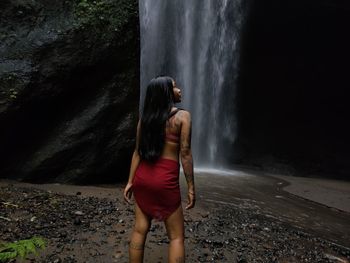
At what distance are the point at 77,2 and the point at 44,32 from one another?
0.89 meters

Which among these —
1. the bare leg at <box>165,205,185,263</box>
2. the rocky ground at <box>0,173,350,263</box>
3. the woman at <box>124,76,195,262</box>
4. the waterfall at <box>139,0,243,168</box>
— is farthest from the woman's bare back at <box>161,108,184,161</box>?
the waterfall at <box>139,0,243,168</box>

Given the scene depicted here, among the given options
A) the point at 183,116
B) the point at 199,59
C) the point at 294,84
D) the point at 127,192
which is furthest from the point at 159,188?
the point at 294,84

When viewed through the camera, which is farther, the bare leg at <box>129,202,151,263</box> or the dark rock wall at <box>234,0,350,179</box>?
the dark rock wall at <box>234,0,350,179</box>

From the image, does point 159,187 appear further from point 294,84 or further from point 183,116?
point 294,84

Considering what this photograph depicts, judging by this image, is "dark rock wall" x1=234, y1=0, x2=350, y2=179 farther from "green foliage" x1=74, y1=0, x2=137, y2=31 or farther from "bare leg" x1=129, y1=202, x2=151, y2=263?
"bare leg" x1=129, y1=202, x2=151, y2=263

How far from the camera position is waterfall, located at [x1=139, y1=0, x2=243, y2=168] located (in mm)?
18406

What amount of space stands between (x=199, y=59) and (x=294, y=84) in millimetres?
6204

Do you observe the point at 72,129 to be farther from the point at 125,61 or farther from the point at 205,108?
the point at 205,108

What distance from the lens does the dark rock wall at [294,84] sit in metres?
20.2

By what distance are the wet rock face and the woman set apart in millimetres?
3712

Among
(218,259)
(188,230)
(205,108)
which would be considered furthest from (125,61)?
(205,108)

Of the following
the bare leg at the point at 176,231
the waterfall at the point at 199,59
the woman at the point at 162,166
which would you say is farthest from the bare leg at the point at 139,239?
the waterfall at the point at 199,59

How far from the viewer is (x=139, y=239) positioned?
10.1 ft

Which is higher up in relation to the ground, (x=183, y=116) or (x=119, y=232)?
(x=183, y=116)
